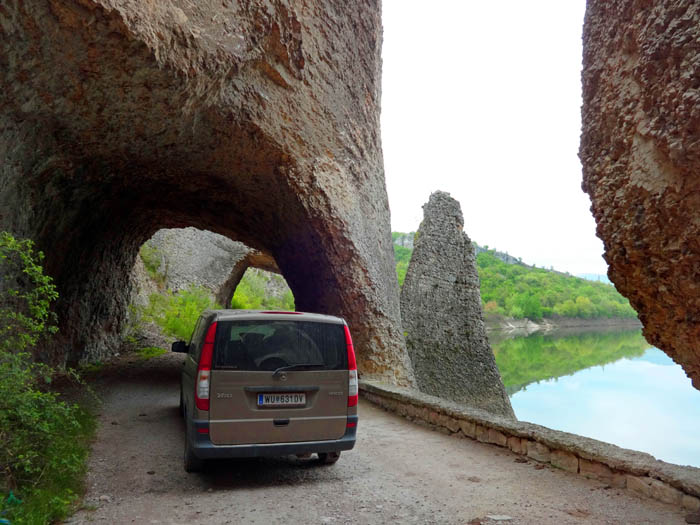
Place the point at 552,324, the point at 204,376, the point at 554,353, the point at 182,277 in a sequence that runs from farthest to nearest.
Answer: the point at 552,324 → the point at 554,353 → the point at 182,277 → the point at 204,376

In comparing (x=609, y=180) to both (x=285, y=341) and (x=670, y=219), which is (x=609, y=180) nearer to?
(x=670, y=219)

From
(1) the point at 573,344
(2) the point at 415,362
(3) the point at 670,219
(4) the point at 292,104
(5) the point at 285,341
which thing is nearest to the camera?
(3) the point at 670,219

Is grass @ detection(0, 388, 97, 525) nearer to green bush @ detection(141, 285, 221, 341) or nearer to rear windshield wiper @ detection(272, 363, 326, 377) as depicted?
rear windshield wiper @ detection(272, 363, 326, 377)

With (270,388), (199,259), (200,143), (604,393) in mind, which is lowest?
(604,393)

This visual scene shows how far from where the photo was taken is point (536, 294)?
235ft

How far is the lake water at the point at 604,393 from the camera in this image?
28.8 metres

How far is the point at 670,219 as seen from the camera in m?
4.05

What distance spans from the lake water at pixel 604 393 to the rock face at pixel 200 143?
14551 millimetres

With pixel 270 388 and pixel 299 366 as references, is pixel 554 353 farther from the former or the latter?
pixel 270 388

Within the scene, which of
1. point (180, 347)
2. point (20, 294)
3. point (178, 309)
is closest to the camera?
point (20, 294)

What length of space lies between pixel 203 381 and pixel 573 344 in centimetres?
6279

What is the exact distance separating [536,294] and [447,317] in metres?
60.2

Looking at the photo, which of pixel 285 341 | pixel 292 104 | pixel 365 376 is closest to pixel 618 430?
pixel 365 376

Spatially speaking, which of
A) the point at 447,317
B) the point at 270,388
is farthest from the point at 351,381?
the point at 447,317
